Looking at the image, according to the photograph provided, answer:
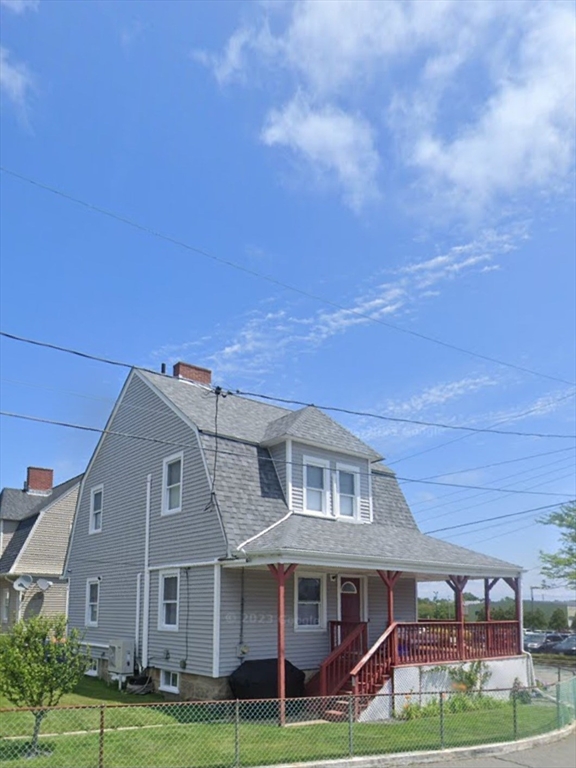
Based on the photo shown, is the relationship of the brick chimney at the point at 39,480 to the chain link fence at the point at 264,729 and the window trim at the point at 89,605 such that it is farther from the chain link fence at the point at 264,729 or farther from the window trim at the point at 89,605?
the chain link fence at the point at 264,729

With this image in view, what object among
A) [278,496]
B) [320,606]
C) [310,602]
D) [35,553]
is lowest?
[320,606]

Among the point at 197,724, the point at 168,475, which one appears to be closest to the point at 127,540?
the point at 168,475

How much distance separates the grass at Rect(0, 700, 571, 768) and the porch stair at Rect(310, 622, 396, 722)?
744mm

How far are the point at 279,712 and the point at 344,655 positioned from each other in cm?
336

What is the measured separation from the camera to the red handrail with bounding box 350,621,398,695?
48.0 feet

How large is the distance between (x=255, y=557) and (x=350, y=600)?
15.3ft

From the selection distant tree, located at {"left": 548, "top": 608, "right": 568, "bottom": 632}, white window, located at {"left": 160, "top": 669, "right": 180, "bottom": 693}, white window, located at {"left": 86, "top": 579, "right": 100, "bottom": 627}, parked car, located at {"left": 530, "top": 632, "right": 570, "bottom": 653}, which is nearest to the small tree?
white window, located at {"left": 160, "top": 669, "right": 180, "bottom": 693}

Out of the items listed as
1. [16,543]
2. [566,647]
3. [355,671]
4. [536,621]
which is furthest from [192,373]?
[536,621]

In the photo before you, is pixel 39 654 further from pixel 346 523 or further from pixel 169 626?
pixel 346 523

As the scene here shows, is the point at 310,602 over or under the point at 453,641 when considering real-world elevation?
over

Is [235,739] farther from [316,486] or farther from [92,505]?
[92,505]

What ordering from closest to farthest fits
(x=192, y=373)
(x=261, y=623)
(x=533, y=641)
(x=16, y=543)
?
1. (x=261, y=623)
2. (x=192, y=373)
3. (x=16, y=543)
4. (x=533, y=641)

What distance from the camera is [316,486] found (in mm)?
18250

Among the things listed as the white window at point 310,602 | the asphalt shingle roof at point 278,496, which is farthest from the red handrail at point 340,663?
the asphalt shingle roof at point 278,496
